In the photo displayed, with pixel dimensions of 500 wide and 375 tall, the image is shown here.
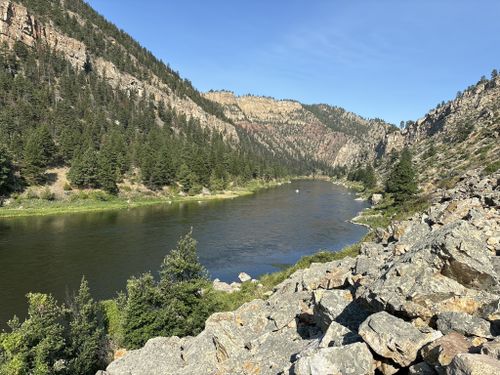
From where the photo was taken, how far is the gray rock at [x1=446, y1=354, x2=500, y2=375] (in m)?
8.71

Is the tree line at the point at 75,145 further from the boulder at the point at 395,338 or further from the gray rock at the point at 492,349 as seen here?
the gray rock at the point at 492,349

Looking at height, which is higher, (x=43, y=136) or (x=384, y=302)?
(x=43, y=136)

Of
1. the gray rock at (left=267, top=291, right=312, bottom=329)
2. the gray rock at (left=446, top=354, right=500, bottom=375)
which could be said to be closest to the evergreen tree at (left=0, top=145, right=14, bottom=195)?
the gray rock at (left=267, top=291, right=312, bottom=329)

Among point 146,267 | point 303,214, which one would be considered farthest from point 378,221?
point 146,267

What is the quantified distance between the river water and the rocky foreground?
2428 cm

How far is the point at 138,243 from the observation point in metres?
65.8

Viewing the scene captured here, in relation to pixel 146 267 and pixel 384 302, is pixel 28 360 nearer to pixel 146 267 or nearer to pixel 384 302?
pixel 384 302

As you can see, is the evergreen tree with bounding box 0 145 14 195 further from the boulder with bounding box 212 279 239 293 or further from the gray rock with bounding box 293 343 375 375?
the gray rock with bounding box 293 343 375 375

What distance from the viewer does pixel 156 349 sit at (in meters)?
23.2

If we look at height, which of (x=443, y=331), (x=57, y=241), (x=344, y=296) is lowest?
(x=57, y=241)

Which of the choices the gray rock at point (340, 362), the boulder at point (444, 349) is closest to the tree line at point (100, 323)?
the gray rock at point (340, 362)

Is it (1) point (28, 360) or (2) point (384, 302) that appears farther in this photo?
(1) point (28, 360)

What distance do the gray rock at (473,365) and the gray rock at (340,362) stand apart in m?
2.96

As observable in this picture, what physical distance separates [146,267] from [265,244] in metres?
22.5
